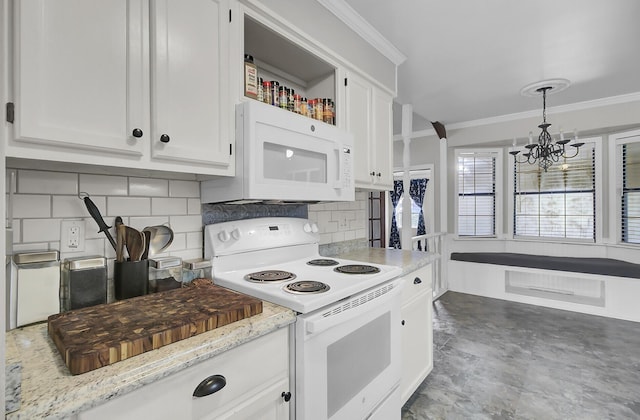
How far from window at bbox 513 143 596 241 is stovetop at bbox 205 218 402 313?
13.0 feet

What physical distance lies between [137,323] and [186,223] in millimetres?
668

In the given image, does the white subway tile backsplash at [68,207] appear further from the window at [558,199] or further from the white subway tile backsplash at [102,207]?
the window at [558,199]

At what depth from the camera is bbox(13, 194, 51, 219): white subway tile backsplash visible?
41.3 inches

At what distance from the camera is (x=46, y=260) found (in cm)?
99

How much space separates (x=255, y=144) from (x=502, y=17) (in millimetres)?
1896

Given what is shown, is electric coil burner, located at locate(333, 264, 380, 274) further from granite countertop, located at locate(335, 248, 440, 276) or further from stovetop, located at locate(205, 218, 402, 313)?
granite countertop, located at locate(335, 248, 440, 276)

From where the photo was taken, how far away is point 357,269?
165 centimetres

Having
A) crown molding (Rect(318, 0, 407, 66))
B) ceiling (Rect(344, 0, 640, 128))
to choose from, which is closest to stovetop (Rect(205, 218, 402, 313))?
crown molding (Rect(318, 0, 407, 66))

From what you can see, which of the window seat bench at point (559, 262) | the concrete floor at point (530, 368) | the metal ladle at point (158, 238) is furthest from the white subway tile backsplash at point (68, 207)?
the window seat bench at point (559, 262)

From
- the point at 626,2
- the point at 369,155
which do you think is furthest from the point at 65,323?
the point at 626,2

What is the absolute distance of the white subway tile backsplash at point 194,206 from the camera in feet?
4.91

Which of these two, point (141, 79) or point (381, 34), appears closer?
point (141, 79)

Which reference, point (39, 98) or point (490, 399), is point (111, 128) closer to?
point (39, 98)

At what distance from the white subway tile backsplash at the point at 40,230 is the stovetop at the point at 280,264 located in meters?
0.56
